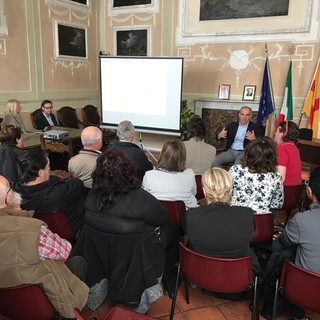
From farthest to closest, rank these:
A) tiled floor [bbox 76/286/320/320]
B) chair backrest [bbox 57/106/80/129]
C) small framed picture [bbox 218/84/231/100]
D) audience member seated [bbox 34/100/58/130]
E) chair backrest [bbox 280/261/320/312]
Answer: chair backrest [bbox 57/106/80/129], small framed picture [bbox 218/84/231/100], audience member seated [bbox 34/100/58/130], tiled floor [bbox 76/286/320/320], chair backrest [bbox 280/261/320/312]

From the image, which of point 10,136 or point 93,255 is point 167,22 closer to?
point 10,136

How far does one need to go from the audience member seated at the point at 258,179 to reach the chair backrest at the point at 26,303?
59.5 inches

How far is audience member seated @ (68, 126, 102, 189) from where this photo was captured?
116 inches

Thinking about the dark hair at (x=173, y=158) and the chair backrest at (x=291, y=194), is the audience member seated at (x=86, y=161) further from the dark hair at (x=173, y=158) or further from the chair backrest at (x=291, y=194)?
the chair backrest at (x=291, y=194)

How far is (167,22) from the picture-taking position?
680cm

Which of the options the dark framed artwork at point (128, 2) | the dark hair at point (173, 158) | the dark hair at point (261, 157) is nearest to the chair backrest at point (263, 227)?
the dark hair at point (261, 157)

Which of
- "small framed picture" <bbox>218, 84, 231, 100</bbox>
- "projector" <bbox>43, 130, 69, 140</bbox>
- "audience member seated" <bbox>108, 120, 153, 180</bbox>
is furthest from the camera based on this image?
"small framed picture" <bbox>218, 84, 231, 100</bbox>

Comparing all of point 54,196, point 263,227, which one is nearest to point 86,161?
point 54,196

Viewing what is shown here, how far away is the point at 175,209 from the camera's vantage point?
2.49 metres

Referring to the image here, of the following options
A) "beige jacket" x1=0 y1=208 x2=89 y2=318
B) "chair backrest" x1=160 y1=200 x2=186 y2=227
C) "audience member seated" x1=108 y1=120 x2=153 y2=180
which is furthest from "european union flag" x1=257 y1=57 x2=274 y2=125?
"beige jacket" x1=0 y1=208 x2=89 y2=318

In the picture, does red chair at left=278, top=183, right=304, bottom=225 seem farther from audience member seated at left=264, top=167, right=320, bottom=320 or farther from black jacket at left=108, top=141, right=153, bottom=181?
black jacket at left=108, top=141, right=153, bottom=181

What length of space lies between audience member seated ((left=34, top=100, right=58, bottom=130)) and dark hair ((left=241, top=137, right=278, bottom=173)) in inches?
173

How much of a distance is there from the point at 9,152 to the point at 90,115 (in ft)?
13.4

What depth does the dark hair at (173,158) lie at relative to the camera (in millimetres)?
2580
